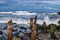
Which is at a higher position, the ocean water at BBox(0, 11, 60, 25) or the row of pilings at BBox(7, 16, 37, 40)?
the ocean water at BBox(0, 11, 60, 25)

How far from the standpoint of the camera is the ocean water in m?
5.81

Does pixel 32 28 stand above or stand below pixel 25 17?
below

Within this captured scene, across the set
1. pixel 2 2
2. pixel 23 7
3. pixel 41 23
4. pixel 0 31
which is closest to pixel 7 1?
pixel 2 2

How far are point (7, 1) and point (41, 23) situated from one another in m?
1.53

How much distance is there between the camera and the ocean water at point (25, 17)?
5.81 meters

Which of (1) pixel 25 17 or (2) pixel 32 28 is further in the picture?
(1) pixel 25 17

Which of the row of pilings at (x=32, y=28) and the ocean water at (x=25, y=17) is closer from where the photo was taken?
the row of pilings at (x=32, y=28)

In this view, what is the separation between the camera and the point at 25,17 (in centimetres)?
596

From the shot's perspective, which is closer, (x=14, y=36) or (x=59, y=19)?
(x=14, y=36)

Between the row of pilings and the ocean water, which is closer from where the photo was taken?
the row of pilings

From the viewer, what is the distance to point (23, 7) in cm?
596

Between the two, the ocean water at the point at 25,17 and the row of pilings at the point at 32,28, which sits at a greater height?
the ocean water at the point at 25,17

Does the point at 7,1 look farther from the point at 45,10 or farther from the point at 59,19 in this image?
the point at 59,19

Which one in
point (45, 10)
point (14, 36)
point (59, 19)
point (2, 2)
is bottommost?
point (14, 36)
